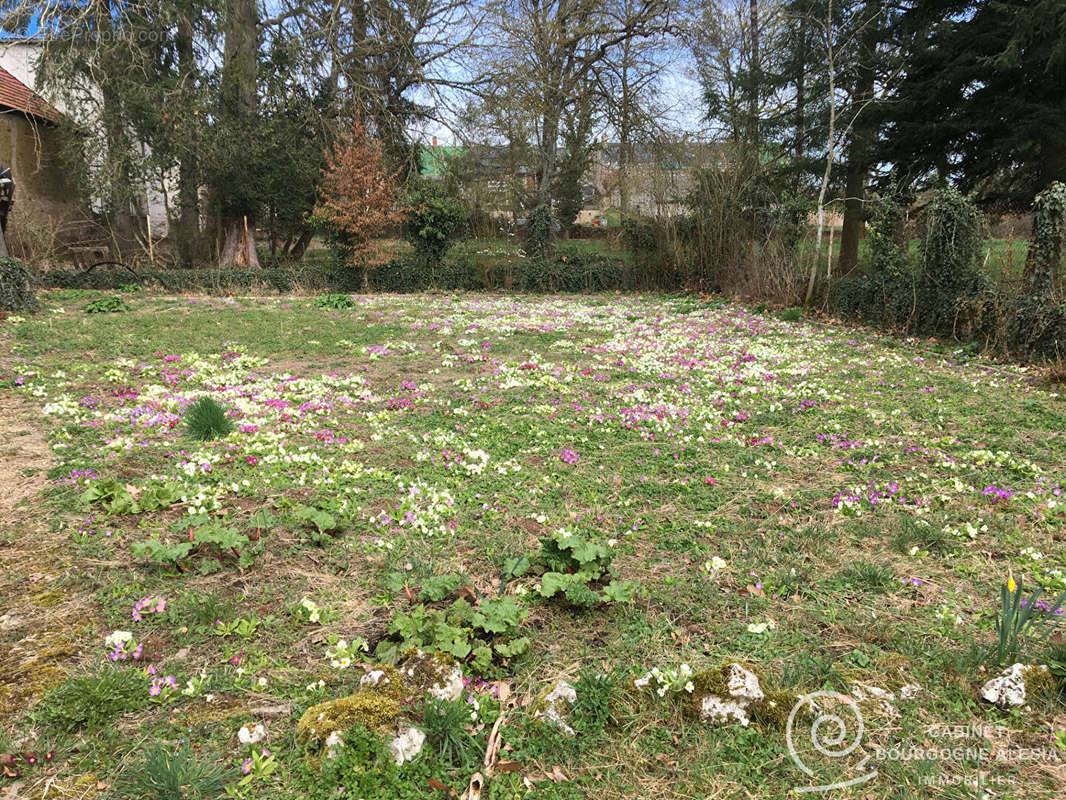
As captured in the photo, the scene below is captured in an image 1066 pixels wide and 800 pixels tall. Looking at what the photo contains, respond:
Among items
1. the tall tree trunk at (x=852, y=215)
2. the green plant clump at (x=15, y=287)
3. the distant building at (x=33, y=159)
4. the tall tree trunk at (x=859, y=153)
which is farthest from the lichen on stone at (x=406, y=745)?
the distant building at (x=33, y=159)

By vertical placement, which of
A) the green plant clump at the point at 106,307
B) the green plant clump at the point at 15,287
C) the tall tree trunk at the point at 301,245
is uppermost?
the tall tree trunk at the point at 301,245

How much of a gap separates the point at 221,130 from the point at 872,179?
754 inches

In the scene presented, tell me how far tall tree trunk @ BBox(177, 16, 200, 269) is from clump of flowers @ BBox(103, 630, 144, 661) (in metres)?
18.4

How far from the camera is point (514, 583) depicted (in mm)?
3166

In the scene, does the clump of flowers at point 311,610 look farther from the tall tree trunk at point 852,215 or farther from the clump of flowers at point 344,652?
the tall tree trunk at point 852,215

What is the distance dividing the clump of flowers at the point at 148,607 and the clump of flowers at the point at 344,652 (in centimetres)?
88

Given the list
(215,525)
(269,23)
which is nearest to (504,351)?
(215,525)

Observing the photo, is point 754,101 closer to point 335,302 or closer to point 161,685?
point 335,302

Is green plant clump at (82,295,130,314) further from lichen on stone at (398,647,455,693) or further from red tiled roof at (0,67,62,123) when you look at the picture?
lichen on stone at (398,647,455,693)

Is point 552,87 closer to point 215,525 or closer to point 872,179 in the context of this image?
point 872,179

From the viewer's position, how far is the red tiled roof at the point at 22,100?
18234mm

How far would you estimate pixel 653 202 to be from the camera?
20.3 m

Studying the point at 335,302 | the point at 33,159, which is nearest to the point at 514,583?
the point at 335,302

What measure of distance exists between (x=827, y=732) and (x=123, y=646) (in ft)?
9.54
